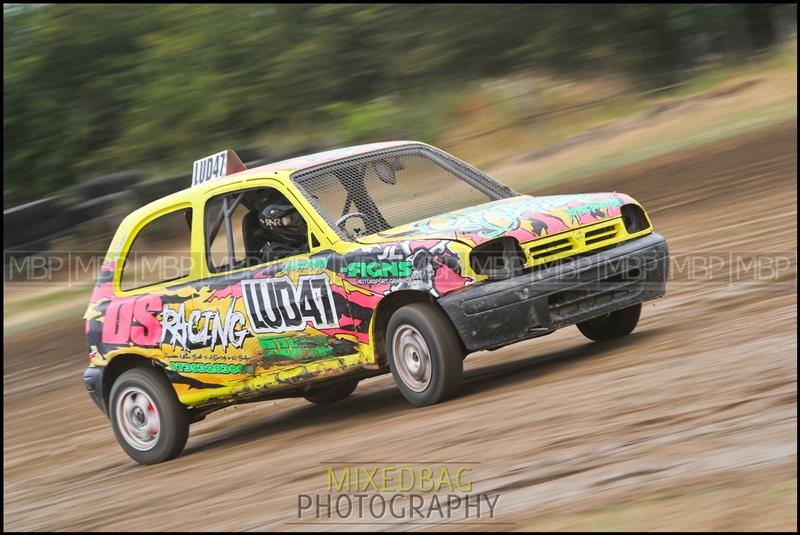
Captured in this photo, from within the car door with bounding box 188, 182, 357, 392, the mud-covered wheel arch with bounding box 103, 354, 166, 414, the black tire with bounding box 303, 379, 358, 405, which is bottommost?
the black tire with bounding box 303, 379, 358, 405

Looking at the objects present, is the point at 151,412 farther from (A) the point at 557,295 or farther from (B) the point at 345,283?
(A) the point at 557,295

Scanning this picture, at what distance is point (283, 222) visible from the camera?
7648 millimetres

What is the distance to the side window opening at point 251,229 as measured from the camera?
7.62m

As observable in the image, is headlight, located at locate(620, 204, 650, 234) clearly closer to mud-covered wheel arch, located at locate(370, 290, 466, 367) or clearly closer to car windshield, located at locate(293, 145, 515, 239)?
car windshield, located at locate(293, 145, 515, 239)

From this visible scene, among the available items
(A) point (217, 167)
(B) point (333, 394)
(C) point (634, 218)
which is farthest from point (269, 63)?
(C) point (634, 218)

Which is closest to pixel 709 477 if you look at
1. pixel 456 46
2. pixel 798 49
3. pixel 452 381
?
pixel 452 381

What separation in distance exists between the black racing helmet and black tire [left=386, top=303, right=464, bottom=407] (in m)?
0.97

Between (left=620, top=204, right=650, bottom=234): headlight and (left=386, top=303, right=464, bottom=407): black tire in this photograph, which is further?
(left=620, top=204, right=650, bottom=234): headlight

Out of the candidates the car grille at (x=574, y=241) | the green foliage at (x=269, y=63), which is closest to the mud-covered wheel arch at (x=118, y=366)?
the car grille at (x=574, y=241)

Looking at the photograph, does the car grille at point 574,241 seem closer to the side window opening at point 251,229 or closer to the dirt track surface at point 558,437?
the dirt track surface at point 558,437

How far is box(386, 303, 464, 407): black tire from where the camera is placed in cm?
679

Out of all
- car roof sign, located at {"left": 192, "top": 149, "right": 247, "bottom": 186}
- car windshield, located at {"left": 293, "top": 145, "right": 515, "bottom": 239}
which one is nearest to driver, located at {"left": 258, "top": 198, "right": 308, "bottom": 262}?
car windshield, located at {"left": 293, "top": 145, "right": 515, "bottom": 239}

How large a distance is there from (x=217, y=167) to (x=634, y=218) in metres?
2.76

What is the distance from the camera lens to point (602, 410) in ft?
19.8
